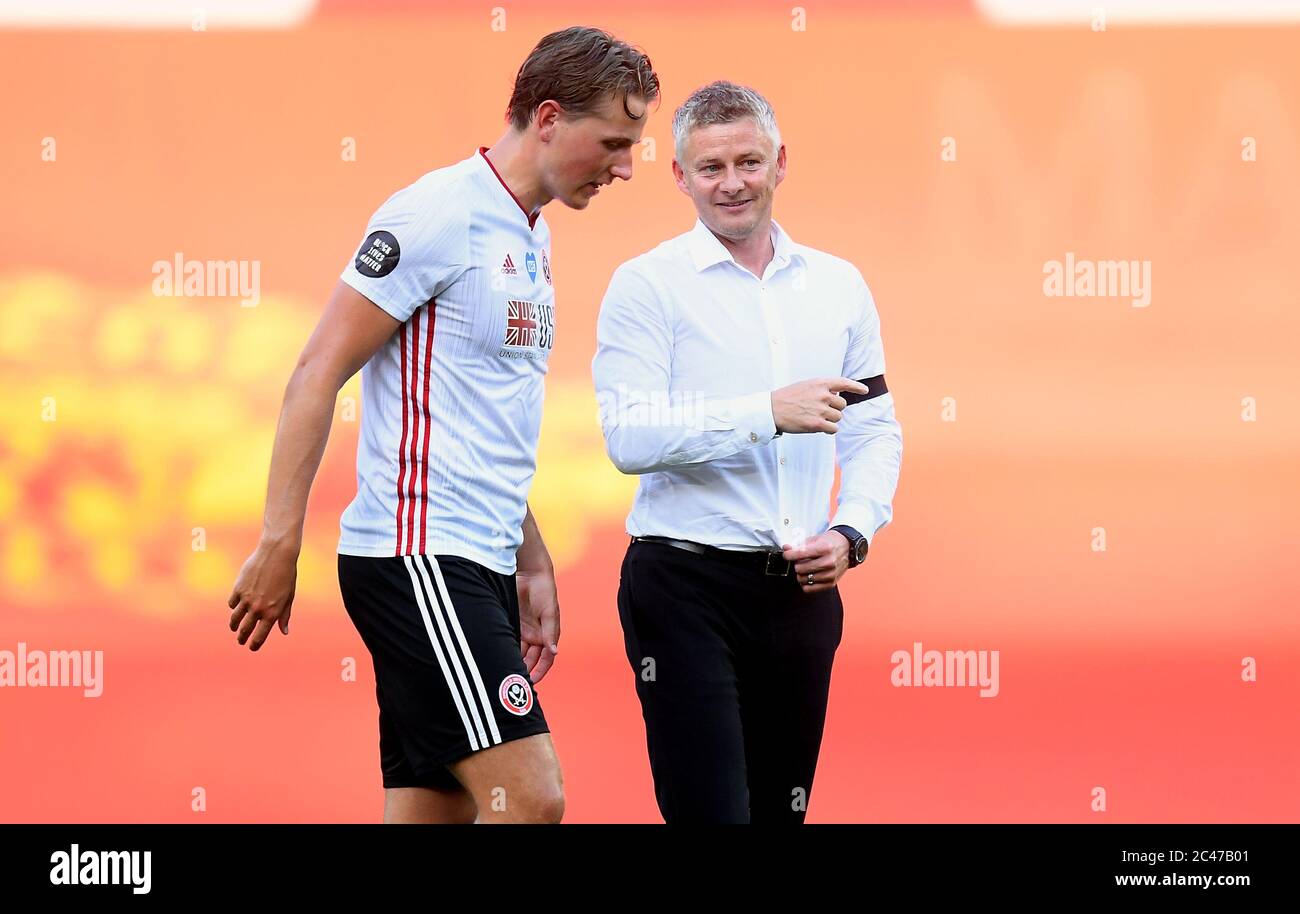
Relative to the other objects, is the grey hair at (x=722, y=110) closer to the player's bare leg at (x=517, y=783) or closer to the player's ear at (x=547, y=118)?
the player's ear at (x=547, y=118)

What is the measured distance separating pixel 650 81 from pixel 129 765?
2.79 meters

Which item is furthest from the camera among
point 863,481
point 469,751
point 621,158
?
point 863,481

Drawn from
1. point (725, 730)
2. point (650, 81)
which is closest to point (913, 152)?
point (650, 81)

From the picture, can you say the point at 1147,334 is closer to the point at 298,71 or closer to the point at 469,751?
the point at 298,71

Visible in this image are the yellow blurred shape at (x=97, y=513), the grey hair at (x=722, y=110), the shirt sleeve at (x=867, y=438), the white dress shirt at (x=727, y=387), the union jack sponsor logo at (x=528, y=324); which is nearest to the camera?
the union jack sponsor logo at (x=528, y=324)

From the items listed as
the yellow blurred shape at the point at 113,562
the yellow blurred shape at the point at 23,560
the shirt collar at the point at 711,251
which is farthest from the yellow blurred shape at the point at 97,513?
the shirt collar at the point at 711,251

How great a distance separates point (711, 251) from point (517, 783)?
1079mm

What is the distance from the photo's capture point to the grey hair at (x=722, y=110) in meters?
2.77

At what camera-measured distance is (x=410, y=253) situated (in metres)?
2.31

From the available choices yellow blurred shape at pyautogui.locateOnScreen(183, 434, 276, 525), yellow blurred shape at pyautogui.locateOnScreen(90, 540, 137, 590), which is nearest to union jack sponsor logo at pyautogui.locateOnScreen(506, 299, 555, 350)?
yellow blurred shape at pyautogui.locateOnScreen(183, 434, 276, 525)

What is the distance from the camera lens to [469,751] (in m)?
2.27

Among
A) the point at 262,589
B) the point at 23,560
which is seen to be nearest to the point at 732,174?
the point at 262,589

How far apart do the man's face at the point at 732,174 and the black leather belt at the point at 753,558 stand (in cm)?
58

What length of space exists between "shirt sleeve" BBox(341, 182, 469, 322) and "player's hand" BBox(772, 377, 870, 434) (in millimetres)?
609
